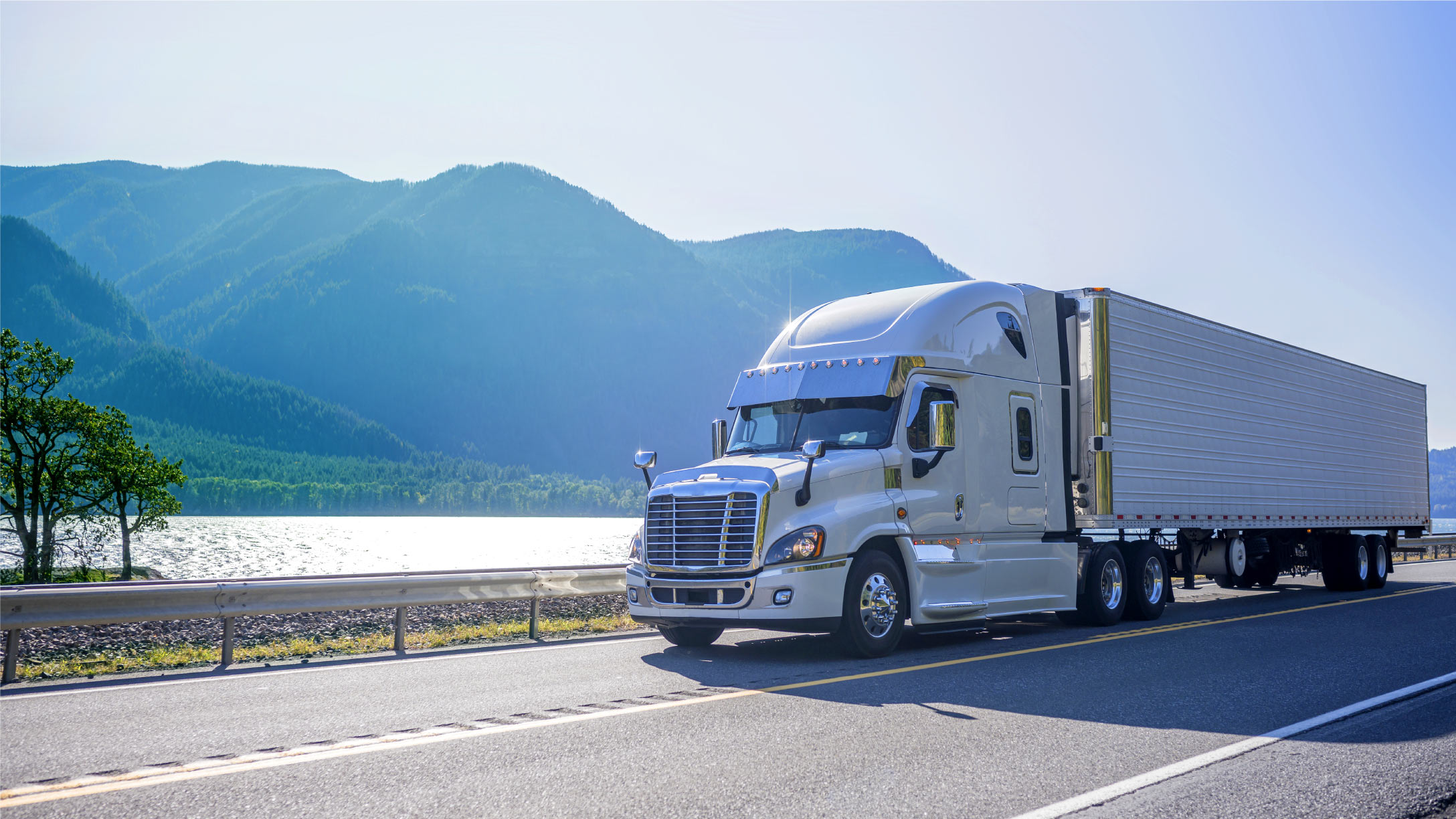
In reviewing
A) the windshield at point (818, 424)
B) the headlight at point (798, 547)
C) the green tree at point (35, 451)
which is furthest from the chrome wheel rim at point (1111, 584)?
the green tree at point (35, 451)

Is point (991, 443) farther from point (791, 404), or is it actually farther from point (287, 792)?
point (287, 792)

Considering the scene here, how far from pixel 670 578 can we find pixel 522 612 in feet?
40.7

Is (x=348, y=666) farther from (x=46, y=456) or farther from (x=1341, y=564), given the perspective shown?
(x=46, y=456)

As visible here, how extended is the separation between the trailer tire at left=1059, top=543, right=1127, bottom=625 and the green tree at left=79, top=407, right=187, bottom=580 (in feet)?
121

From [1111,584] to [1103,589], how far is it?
0.29 metres

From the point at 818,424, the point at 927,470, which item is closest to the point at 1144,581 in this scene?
the point at 927,470

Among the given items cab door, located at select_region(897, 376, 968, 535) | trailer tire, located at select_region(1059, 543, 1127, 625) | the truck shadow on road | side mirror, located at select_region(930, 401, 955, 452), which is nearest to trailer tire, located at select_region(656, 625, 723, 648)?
the truck shadow on road

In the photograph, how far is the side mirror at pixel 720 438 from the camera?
11883mm

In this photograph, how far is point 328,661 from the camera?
10.5m

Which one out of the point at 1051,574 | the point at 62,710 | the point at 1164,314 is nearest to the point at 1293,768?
the point at 1051,574

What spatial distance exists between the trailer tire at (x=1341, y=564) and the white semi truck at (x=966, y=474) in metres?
4.07

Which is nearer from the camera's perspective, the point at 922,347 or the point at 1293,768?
the point at 1293,768

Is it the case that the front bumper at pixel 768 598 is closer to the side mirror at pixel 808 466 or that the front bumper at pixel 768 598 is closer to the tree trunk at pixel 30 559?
the side mirror at pixel 808 466

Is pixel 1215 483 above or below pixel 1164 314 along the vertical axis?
below
